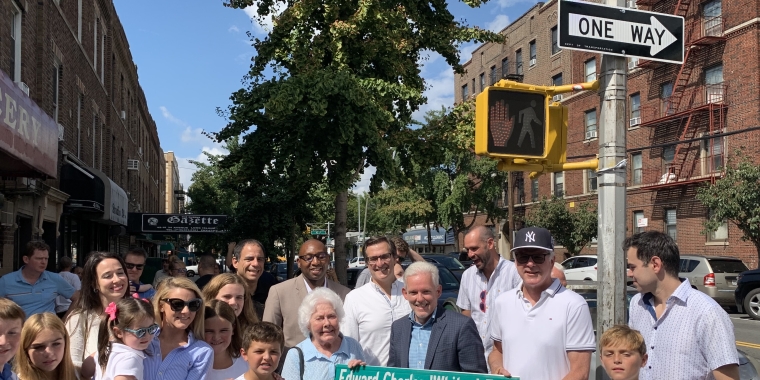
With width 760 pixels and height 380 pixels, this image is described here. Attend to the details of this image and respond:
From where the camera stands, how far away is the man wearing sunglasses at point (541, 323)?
363 centimetres

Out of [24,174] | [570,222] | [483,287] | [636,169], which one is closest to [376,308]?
[483,287]

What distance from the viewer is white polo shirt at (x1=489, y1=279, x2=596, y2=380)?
11.9 ft

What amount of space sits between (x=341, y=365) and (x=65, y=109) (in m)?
13.5

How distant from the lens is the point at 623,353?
3.52 meters

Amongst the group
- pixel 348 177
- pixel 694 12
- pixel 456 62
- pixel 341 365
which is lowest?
pixel 341 365

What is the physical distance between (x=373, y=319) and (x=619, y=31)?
282 centimetres

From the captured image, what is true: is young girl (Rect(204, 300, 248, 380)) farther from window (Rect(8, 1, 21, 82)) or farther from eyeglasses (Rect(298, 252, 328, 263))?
window (Rect(8, 1, 21, 82))

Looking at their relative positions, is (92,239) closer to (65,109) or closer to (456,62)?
(65,109)

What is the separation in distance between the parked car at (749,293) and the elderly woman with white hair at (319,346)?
1678 cm

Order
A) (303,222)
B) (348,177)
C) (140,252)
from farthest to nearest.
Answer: (303,222), (348,177), (140,252)

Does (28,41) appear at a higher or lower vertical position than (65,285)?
higher

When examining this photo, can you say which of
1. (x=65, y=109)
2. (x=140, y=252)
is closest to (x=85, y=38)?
(x=65, y=109)

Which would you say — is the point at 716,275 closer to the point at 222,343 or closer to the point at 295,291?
the point at 295,291

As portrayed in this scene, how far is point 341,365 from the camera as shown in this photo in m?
3.85
